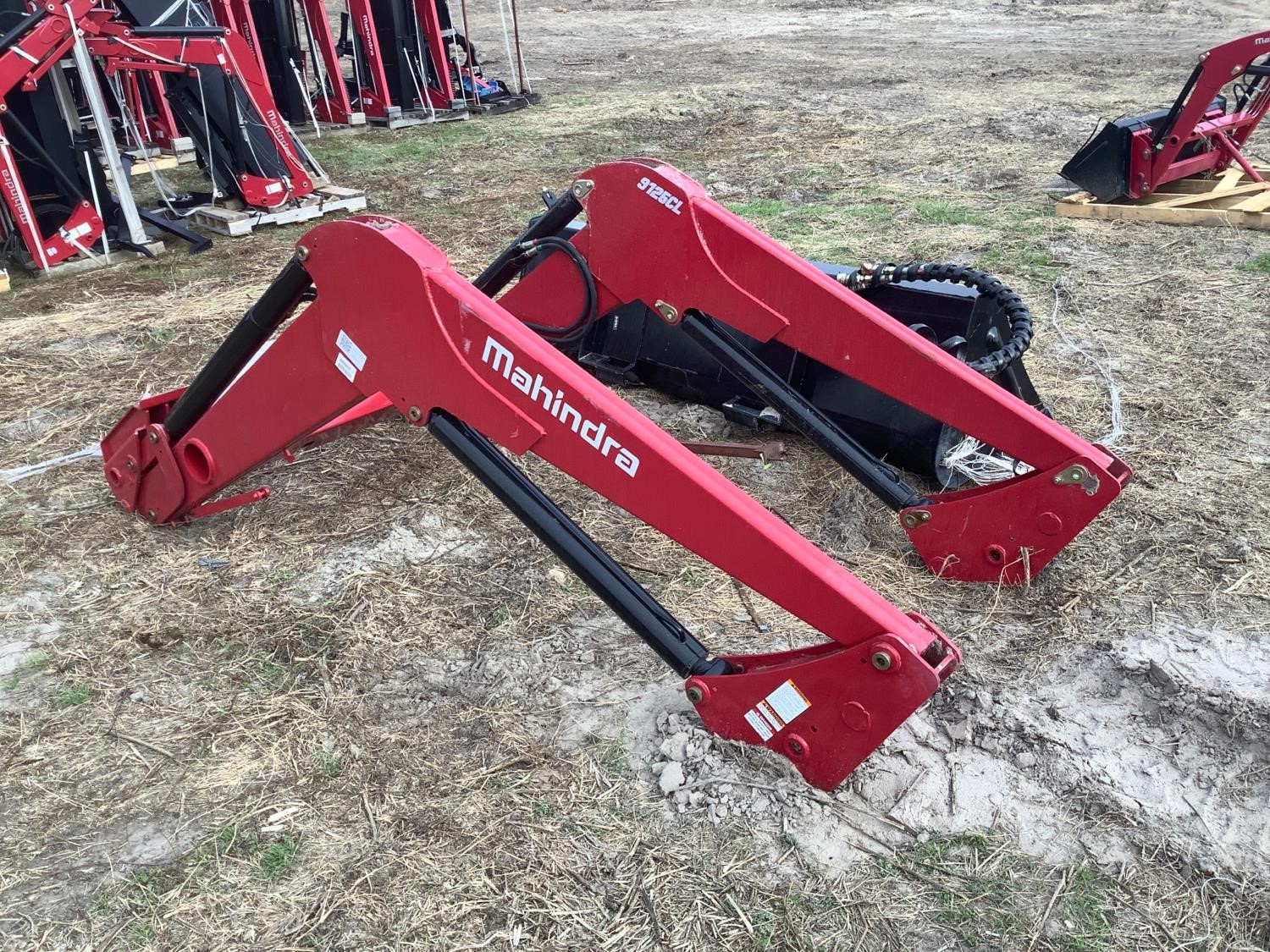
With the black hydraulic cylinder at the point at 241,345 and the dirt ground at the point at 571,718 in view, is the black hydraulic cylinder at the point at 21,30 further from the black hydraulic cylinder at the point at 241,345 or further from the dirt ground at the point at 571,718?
the black hydraulic cylinder at the point at 241,345

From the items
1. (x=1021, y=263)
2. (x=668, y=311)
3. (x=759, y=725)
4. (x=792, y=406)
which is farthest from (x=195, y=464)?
(x=1021, y=263)

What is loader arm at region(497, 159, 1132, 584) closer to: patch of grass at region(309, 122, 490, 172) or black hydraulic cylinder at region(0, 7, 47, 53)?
black hydraulic cylinder at region(0, 7, 47, 53)

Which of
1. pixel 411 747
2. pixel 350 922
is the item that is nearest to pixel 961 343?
pixel 411 747

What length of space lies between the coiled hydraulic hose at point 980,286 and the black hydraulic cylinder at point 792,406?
49 centimetres

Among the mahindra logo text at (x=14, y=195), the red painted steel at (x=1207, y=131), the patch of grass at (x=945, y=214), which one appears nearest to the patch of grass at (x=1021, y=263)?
the patch of grass at (x=945, y=214)

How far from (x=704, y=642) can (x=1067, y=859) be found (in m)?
1.21

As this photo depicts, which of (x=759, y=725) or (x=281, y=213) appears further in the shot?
(x=281, y=213)

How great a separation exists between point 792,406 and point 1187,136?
5967 millimetres

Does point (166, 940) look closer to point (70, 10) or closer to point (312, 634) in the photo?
point (312, 634)

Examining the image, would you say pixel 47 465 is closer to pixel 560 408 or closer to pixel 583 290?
pixel 583 290

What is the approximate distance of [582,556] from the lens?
2494mm

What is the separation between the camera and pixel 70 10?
6609 mm

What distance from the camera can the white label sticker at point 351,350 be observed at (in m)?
2.65

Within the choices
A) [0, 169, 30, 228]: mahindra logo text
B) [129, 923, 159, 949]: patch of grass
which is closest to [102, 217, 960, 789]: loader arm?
[129, 923, 159, 949]: patch of grass
